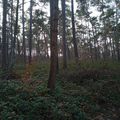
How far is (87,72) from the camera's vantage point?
15195 millimetres

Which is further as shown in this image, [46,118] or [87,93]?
[87,93]

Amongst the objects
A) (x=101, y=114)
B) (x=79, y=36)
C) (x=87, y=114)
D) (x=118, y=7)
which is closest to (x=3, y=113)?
(x=87, y=114)

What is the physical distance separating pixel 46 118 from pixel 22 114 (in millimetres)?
866

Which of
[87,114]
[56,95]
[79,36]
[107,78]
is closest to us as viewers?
[87,114]

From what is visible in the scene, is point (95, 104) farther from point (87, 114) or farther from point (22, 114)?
point (22, 114)

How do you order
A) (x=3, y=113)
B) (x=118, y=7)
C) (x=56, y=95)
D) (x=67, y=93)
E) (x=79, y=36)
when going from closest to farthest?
(x=3, y=113), (x=56, y=95), (x=67, y=93), (x=118, y=7), (x=79, y=36)

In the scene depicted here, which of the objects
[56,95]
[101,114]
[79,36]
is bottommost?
[101,114]

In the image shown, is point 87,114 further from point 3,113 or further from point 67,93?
point 3,113

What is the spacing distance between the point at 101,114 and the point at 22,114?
3416 millimetres

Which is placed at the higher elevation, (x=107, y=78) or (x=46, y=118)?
(x=107, y=78)

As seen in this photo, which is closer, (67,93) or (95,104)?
(95,104)

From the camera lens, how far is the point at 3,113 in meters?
7.68

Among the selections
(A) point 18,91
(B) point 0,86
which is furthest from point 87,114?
(B) point 0,86

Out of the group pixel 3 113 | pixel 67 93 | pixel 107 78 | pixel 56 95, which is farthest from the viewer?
pixel 107 78
